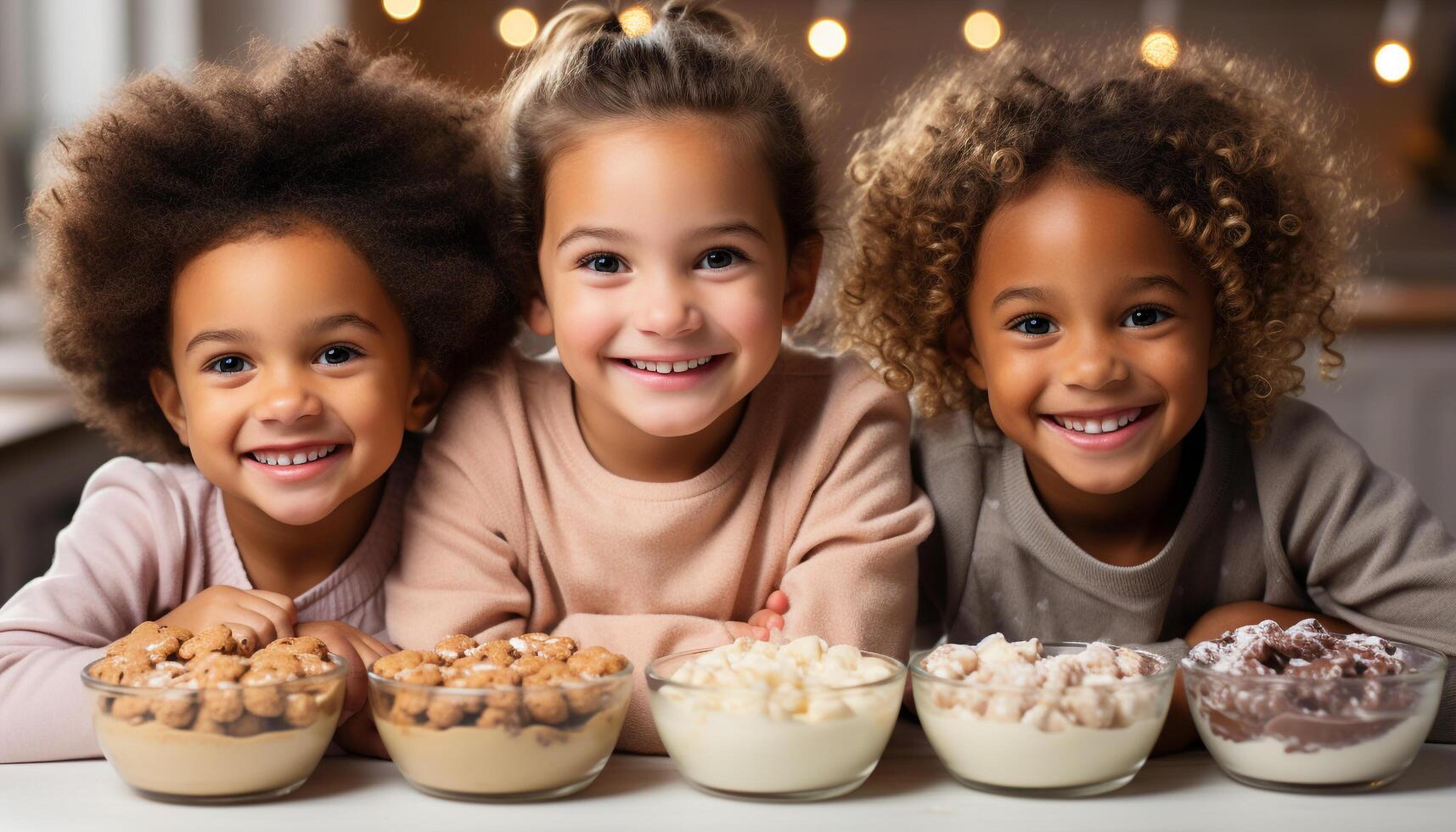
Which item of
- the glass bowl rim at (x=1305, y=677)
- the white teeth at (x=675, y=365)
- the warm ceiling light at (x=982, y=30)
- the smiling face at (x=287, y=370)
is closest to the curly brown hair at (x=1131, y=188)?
the white teeth at (x=675, y=365)

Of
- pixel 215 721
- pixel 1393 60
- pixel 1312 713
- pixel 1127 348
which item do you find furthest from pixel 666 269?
pixel 1393 60

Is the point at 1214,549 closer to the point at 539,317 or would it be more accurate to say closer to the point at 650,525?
the point at 650,525

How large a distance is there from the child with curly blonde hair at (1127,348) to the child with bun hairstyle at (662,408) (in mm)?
96

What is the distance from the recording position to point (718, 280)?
1.22m

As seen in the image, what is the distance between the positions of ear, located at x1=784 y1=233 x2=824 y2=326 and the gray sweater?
0.19 m

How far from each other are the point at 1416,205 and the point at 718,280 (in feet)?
14.9

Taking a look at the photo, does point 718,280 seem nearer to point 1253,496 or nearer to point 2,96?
point 1253,496

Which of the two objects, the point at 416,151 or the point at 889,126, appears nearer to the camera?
the point at 416,151

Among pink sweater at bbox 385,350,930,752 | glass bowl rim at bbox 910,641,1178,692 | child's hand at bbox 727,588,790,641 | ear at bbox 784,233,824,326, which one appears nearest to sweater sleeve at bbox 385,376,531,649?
pink sweater at bbox 385,350,930,752

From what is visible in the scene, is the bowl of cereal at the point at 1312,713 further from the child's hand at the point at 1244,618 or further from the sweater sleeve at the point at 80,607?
the sweater sleeve at the point at 80,607

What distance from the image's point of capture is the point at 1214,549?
1.35 metres

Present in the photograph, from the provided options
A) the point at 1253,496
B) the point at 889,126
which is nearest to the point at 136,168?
the point at 889,126

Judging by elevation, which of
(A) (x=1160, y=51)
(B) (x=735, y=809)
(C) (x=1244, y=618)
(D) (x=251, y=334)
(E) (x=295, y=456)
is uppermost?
(A) (x=1160, y=51)

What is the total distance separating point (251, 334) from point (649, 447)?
1.28ft
